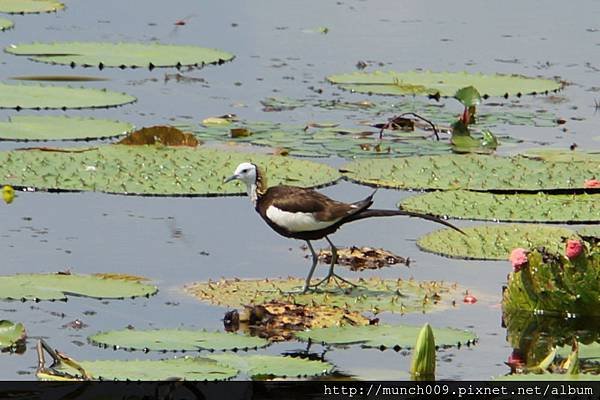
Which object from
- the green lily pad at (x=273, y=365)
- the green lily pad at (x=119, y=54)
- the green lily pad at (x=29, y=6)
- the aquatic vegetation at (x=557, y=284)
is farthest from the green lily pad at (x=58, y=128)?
the green lily pad at (x=29, y=6)

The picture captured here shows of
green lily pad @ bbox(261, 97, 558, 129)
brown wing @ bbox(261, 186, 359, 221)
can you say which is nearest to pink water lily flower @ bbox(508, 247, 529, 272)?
brown wing @ bbox(261, 186, 359, 221)

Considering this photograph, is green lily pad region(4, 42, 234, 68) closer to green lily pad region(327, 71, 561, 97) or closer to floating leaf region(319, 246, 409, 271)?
green lily pad region(327, 71, 561, 97)

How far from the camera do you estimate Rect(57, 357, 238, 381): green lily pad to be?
6848 millimetres

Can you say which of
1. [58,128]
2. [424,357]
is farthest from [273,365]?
[58,128]

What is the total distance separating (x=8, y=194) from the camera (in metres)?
10.4

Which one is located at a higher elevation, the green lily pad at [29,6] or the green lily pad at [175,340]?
the green lily pad at [175,340]

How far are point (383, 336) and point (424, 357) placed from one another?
0.51 m

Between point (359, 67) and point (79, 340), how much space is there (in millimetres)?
7994

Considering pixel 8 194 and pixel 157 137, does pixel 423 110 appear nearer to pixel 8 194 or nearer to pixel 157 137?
pixel 157 137

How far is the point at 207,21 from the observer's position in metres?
18.0

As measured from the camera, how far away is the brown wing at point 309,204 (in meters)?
8.62

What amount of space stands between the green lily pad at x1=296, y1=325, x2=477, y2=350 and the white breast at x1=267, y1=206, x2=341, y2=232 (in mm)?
925

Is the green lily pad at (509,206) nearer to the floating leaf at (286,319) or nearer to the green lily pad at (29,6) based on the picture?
the floating leaf at (286,319)

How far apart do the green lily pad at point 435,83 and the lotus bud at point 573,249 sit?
5.90 metres
